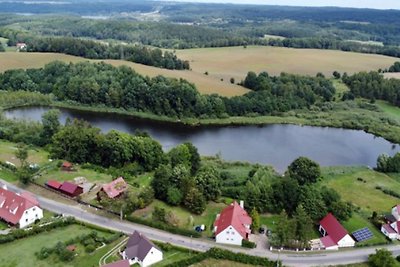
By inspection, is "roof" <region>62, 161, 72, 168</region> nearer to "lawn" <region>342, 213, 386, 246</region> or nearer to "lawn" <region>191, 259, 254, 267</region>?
"lawn" <region>191, 259, 254, 267</region>

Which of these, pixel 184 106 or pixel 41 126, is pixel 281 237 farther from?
pixel 184 106

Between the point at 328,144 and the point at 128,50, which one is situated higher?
the point at 128,50

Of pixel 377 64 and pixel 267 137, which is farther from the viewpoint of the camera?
pixel 377 64

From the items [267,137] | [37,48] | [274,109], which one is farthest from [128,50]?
[267,137]

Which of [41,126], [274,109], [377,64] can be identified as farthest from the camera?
[377,64]

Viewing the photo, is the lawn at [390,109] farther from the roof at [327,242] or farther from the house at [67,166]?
the house at [67,166]

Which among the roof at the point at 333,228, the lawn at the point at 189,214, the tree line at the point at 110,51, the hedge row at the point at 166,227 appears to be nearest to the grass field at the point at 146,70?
the tree line at the point at 110,51

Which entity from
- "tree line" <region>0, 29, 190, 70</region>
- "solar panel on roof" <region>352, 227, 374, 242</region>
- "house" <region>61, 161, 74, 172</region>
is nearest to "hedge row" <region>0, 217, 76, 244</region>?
"house" <region>61, 161, 74, 172</region>
